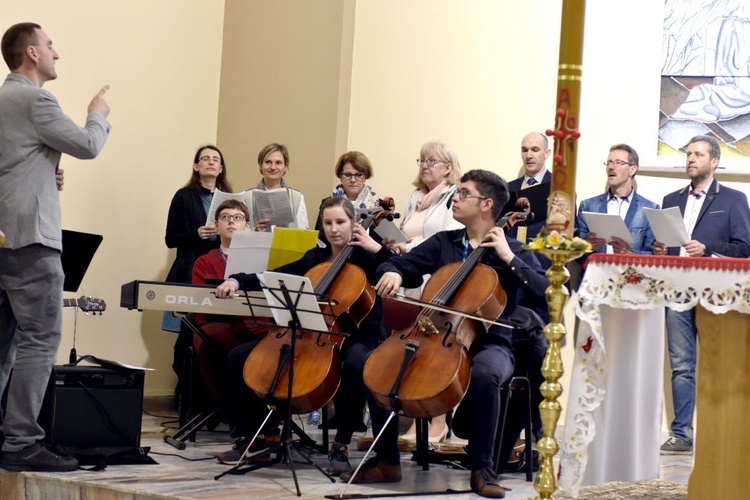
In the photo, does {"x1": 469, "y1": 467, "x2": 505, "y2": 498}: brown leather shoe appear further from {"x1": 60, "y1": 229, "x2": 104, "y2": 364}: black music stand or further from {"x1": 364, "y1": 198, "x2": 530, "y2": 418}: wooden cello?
{"x1": 60, "y1": 229, "x2": 104, "y2": 364}: black music stand

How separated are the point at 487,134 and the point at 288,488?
2.96m

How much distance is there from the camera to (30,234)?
4020mm

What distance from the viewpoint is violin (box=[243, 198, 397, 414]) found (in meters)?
4.12

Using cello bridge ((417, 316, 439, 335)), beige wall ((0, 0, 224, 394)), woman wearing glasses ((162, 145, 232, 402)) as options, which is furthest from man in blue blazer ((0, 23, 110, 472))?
beige wall ((0, 0, 224, 394))

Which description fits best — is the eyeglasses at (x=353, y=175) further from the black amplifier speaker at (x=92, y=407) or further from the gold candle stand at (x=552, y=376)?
the gold candle stand at (x=552, y=376)

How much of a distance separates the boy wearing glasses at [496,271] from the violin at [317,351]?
14cm

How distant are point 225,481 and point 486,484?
3.12 ft

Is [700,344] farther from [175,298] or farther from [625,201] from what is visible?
[625,201]

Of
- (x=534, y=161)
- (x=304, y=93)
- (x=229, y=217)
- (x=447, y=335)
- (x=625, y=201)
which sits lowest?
(x=447, y=335)

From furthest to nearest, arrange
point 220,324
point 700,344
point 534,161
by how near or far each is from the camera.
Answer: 1. point 534,161
2. point 220,324
3. point 700,344

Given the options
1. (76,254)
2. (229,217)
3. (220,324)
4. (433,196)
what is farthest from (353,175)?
Result: (76,254)

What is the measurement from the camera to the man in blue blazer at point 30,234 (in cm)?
405

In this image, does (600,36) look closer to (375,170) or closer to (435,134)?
(435,134)

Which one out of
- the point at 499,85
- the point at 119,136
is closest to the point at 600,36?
the point at 499,85
